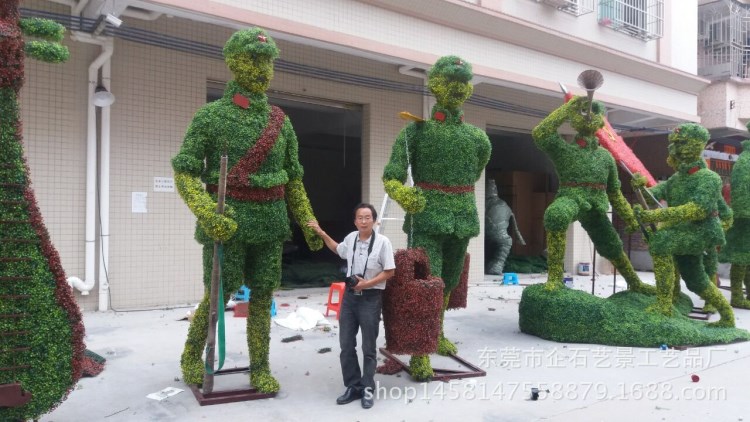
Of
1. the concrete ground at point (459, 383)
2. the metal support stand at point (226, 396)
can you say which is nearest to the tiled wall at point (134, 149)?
the concrete ground at point (459, 383)

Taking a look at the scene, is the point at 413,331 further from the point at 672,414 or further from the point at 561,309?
the point at 561,309

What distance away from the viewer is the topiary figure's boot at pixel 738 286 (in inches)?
294

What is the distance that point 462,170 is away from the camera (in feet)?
14.3

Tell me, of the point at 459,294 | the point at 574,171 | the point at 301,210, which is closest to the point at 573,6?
the point at 574,171

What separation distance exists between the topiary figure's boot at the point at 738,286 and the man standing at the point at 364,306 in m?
5.98

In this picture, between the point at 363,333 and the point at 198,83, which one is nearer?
the point at 363,333

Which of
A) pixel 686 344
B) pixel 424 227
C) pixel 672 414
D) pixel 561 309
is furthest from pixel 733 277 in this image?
pixel 424 227

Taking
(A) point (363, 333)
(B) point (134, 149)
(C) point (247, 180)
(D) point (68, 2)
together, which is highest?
(D) point (68, 2)

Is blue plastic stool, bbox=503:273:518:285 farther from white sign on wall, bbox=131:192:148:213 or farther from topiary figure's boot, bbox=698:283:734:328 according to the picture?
white sign on wall, bbox=131:192:148:213

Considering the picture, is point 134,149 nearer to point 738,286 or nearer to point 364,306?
point 364,306

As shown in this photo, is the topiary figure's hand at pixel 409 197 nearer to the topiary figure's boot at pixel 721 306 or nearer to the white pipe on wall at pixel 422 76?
the topiary figure's boot at pixel 721 306

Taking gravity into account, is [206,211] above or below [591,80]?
below

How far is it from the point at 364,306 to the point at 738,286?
623 centimetres

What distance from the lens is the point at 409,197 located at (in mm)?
4027
